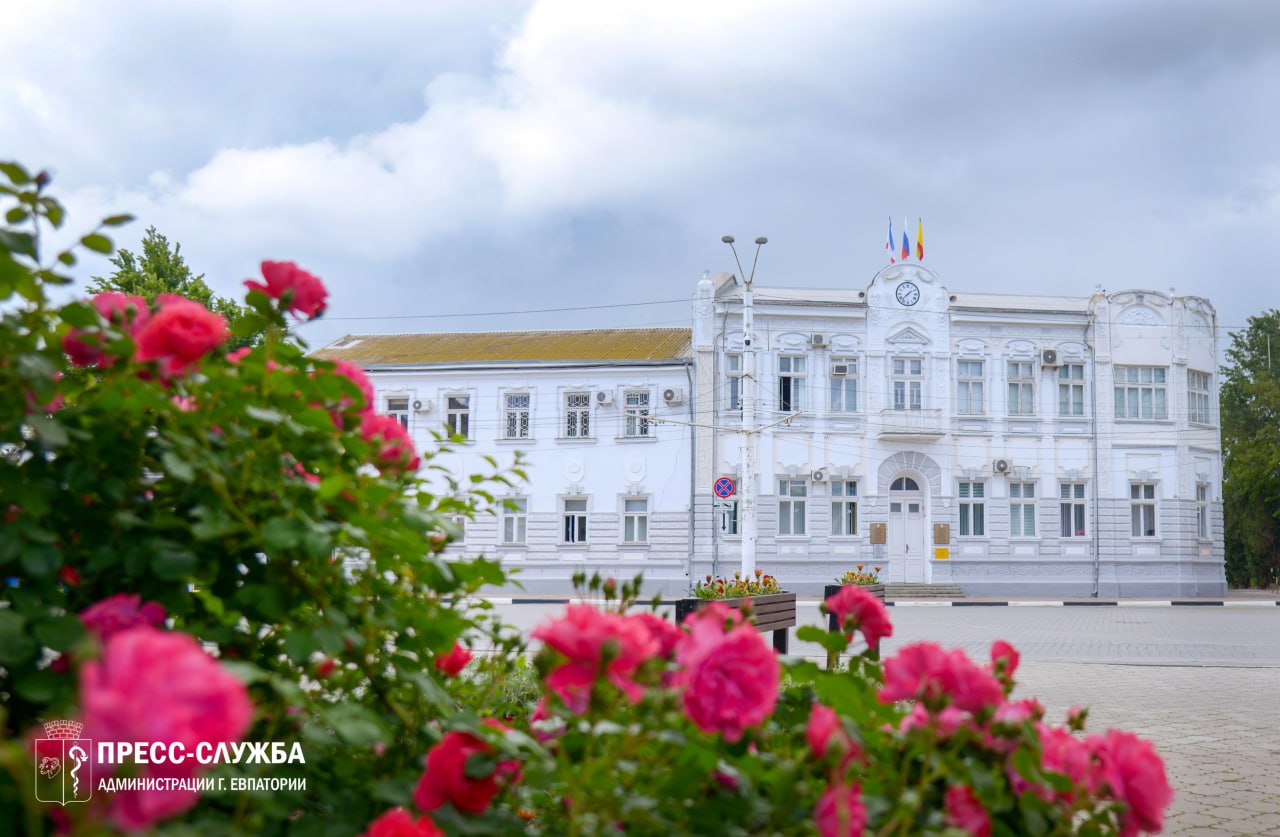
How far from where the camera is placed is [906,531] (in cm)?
3072

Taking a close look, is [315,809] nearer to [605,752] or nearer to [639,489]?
[605,752]

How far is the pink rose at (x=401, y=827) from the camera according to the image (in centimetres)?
132

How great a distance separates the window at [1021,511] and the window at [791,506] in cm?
597

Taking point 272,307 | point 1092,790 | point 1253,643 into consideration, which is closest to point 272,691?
point 272,307

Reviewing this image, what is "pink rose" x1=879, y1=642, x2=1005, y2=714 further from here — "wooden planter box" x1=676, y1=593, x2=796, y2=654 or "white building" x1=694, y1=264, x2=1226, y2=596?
"white building" x1=694, y1=264, x2=1226, y2=596

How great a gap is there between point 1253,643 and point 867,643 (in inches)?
666

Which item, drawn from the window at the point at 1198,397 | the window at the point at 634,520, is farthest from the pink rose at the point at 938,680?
the window at the point at 1198,397

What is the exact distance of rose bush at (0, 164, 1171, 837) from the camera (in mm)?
1439

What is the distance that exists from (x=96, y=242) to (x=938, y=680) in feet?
5.05

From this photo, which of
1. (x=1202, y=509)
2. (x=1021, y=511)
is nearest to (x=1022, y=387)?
(x=1021, y=511)

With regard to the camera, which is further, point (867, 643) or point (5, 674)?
point (867, 643)

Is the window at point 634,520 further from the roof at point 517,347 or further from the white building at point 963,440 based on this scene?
the roof at point 517,347

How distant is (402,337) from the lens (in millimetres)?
37125

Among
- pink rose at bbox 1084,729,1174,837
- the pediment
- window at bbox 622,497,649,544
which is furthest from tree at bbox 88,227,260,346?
pink rose at bbox 1084,729,1174,837
